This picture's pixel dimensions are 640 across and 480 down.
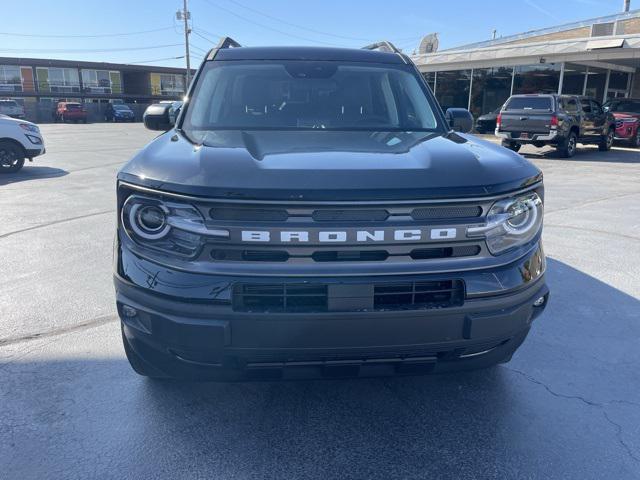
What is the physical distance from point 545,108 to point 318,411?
14.2 m

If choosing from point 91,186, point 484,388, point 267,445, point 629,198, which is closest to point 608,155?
point 629,198

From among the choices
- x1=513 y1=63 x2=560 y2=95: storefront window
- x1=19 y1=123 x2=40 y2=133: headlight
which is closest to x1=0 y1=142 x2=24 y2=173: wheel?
x1=19 y1=123 x2=40 y2=133: headlight

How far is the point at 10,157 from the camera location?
1141 centimetres

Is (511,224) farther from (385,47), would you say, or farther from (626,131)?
(626,131)

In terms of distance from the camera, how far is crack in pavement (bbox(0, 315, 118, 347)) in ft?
11.3

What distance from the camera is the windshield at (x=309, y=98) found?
3.28m

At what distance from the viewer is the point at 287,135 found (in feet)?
9.20

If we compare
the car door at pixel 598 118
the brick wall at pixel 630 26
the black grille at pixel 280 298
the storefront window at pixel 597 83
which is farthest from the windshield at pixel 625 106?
the black grille at pixel 280 298

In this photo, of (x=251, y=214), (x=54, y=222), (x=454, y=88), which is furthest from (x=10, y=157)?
(x=454, y=88)

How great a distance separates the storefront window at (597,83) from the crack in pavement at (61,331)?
26.8 metres

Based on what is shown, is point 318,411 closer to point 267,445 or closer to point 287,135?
point 267,445

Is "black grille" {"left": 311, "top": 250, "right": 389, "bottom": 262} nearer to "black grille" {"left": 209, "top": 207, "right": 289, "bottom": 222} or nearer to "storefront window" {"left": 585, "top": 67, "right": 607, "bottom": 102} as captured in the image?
"black grille" {"left": 209, "top": 207, "right": 289, "bottom": 222}

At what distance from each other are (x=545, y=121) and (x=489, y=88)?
13097mm

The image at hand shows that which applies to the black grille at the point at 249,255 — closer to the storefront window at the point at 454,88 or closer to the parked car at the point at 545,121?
the parked car at the point at 545,121
